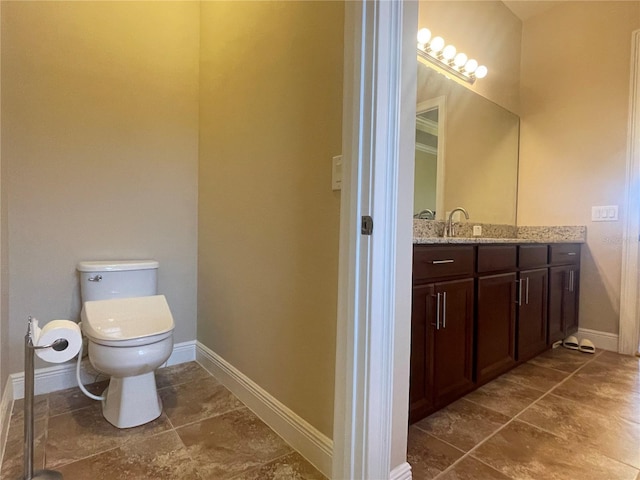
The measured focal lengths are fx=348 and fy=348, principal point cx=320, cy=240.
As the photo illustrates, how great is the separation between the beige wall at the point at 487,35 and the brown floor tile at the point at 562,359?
2035 millimetres

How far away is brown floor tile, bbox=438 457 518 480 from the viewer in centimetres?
122

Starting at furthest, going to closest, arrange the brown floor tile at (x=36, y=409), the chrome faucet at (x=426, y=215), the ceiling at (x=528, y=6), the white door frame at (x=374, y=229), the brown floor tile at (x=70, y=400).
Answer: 1. the ceiling at (x=528, y=6)
2. the chrome faucet at (x=426, y=215)
3. the brown floor tile at (x=70, y=400)
4. the brown floor tile at (x=36, y=409)
5. the white door frame at (x=374, y=229)

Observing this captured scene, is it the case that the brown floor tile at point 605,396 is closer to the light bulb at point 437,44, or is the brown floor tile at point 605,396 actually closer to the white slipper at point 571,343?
the white slipper at point 571,343

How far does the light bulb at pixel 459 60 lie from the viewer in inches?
97.1

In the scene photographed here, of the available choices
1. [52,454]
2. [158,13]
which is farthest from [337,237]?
[158,13]

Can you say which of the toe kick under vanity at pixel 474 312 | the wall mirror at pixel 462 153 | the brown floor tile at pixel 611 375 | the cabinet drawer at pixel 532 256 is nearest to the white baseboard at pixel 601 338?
the brown floor tile at pixel 611 375

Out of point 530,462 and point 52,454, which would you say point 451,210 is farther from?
point 52,454

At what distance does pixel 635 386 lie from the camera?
1985mm

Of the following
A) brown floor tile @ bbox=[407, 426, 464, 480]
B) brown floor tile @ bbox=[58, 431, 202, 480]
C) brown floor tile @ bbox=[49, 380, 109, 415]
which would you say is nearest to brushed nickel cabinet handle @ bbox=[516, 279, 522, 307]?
brown floor tile @ bbox=[407, 426, 464, 480]

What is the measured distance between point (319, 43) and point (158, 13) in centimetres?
138

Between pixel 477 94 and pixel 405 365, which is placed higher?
pixel 477 94

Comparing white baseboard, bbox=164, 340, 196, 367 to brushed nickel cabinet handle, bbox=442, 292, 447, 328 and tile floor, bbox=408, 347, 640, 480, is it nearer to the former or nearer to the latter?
tile floor, bbox=408, 347, 640, 480

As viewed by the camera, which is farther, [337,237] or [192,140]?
[192,140]

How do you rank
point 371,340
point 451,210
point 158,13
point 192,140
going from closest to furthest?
point 371,340 < point 158,13 < point 192,140 < point 451,210
